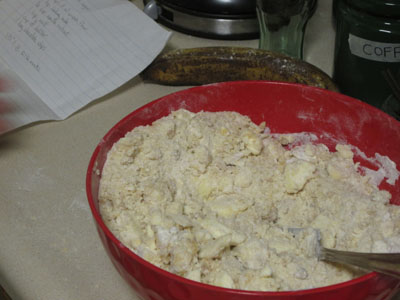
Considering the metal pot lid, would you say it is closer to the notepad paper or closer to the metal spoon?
the notepad paper

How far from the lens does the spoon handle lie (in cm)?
45

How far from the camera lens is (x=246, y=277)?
0.51 metres

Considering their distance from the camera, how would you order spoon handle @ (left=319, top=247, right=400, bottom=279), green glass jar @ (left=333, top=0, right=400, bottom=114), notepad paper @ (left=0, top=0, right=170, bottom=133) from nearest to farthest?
spoon handle @ (left=319, top=247, right=400, bottom=279), green glass jar @ (left=333, top=0, right=400, bottom=114), notepad paper @ (left=0, top=0, right=170, bottom=133)

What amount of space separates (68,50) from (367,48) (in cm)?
62

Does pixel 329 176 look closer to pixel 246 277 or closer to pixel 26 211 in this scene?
pixel 246 277

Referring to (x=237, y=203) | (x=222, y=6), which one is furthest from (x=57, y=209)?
(x=222, y=6)

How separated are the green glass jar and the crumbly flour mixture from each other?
0.21 metres

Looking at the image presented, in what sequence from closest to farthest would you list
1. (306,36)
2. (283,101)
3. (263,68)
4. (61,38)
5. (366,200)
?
(366,200) < (283,101) < (263,68) < (61,38) < (306,36)

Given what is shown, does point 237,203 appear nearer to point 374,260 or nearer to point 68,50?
point 374,260

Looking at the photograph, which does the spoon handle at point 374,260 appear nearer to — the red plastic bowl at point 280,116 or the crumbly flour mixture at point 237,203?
the crumbly flour mixture at point 237,203

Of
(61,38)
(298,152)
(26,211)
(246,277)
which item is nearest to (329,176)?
(298,152)

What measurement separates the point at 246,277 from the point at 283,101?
33cm

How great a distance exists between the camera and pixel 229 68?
3.00ft

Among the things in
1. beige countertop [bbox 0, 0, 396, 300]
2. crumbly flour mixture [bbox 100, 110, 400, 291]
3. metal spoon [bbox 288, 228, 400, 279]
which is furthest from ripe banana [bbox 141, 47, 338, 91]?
metal spoon [bbox 288, 228, 400, 279]
